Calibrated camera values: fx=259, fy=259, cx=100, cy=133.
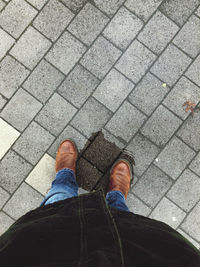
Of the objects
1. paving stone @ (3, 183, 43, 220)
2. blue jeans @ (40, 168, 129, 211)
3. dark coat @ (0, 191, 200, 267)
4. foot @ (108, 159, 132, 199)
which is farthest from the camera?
paving stone @ (3, 183, 43, 220)

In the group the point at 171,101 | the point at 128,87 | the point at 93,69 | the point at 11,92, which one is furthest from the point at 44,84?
the point at 171,101

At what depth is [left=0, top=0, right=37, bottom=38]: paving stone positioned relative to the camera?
3.05 m

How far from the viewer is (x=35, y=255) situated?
1.56m

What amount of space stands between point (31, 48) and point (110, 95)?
1.08 m

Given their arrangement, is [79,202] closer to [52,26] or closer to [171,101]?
[171,101]

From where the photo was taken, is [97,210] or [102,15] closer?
[97,210]

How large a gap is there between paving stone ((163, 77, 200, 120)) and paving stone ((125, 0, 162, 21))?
0.90 meters

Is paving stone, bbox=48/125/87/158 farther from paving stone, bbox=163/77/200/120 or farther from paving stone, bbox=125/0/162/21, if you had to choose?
paving stone, bbox=125/0/162/21

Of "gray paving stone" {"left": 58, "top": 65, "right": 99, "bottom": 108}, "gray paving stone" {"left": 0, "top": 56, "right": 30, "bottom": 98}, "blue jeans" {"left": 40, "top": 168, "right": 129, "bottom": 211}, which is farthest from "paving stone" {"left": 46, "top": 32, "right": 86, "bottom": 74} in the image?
"blue jeans" {"left": 40, "top": 168, "right": 129, "bottom": 211}

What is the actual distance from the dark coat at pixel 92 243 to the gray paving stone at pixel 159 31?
2002mm

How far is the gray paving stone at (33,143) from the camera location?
118 inches

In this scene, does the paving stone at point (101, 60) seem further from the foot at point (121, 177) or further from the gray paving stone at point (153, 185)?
the gray paving stone at point (153, 185)

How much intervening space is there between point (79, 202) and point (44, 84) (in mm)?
1595

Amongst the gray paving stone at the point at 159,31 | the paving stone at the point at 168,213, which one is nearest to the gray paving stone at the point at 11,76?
the gray paving stone at the point at 159,31
